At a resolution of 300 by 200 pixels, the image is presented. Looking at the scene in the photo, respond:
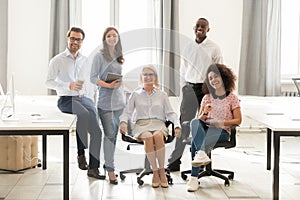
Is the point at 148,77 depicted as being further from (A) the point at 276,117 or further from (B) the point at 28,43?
(B) the point at 28,43

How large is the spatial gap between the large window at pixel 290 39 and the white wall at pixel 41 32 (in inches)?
25.5

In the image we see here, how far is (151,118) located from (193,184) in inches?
27.0

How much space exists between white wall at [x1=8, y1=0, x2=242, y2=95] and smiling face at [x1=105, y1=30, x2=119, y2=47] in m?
2.75

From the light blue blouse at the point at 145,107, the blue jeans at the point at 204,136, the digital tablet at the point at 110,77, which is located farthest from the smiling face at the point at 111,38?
the blue jeans at the point at 204,136

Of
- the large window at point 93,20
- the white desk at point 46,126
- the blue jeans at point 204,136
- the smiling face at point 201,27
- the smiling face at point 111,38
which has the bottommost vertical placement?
the blue jeans at point 204,136

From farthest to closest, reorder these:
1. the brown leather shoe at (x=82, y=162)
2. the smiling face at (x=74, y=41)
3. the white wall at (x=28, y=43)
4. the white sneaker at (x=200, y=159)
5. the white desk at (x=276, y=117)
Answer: the white wall at (x=28, y=43) → the brown leather shoe at (x=82, y=162) → the smiling face at (x=74, y=41) → the white sneaker at (x=200, y=159) → the white desk at (x=276, y=117)

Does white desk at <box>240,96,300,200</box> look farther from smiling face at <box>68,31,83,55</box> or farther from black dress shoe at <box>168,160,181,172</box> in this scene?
smiling face at <box>68,31,83,55</box>

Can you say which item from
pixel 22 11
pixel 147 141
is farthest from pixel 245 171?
pixel 22 11

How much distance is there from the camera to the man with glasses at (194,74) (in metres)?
5.00

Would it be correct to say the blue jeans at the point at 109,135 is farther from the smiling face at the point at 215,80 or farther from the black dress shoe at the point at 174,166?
the smiling face at the point at 215,80

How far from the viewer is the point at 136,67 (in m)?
7.35

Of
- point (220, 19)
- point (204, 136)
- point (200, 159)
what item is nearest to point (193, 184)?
point (200, 159)

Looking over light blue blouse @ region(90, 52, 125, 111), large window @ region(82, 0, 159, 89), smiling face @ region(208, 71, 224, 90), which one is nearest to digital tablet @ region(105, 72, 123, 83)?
light blue blouse @ region(90, 52, 125, 111)

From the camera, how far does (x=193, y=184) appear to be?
14.9 feet
